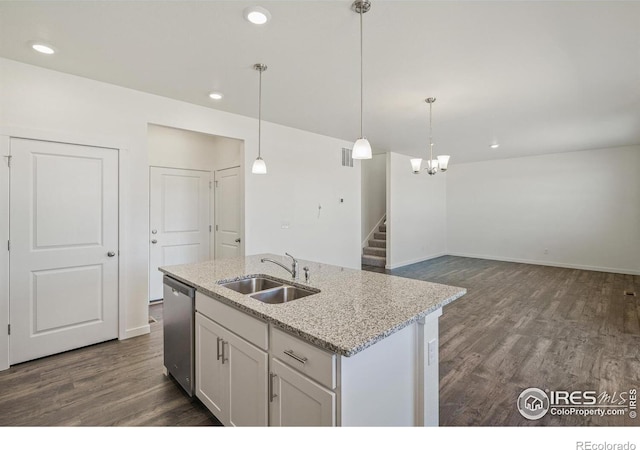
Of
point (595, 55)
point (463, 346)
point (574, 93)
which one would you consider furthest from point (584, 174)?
point (463, 346)

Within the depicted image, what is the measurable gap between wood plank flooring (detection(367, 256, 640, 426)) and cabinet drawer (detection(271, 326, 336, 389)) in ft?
4.23

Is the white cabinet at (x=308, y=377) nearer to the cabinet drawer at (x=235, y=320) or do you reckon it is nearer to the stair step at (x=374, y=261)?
the cabinet drawer at (x=235, y=320)

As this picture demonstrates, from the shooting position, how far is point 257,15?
201 centimetres

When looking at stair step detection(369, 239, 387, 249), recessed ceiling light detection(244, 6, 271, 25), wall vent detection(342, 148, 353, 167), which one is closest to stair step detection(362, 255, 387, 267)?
stair step detection(369, 239, 387, 249)

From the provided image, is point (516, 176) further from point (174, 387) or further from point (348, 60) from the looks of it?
point (174, 387)

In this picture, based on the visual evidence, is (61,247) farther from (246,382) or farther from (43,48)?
(246,382)

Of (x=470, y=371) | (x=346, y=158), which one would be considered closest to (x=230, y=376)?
(x=470, y=371)

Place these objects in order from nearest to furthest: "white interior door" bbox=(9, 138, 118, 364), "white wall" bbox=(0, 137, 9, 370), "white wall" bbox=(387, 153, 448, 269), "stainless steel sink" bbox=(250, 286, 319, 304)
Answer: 1. "stainless steel sink" bbox=(250, 286, 319, 304)
2. "white wall" bbox=(0, 137, 9, 370)
3. "white interior door" bbox=(9, 138, 118, 364)
4. "white wall" bbox=(387, 153, 448, 269)

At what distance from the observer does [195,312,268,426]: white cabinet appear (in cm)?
157

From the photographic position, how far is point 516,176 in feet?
24.8

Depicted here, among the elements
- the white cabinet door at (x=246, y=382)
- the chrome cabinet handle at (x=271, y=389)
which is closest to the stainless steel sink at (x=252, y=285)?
the white cabinet door at (x=246, y=382)

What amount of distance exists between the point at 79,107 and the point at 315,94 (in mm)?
2343

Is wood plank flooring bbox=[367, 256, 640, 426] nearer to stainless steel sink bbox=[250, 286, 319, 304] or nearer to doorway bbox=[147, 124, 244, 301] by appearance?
stainless steel sink bbox=[250, 286, 319, 304]

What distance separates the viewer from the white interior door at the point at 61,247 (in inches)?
105
